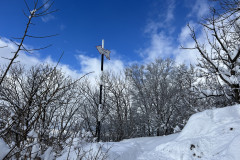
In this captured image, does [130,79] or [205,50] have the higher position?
[130,79]

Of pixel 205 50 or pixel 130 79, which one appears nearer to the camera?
pixel 205 50

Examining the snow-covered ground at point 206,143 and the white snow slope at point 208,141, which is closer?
the snow-covered ground at point 206,143

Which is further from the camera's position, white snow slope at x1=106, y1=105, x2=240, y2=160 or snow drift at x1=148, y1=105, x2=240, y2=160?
white snow slope at x1=106, y1=105, x2=240, y2=160

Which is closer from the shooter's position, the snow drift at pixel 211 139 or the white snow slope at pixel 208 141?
the snow drift at pixel 211 139

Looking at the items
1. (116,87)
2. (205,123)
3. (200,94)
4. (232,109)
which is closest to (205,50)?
(200,94)

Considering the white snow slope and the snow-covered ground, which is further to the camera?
the white snow slope

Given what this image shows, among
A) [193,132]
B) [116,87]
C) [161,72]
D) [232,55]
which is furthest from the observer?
[161,72]

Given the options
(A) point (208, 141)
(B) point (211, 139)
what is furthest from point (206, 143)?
(B) point (211, 139)

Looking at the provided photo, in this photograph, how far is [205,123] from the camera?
17.5 ft

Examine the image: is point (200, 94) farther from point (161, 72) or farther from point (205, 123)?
point (161, 72)

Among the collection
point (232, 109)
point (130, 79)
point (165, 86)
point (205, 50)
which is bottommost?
point (232, 109)

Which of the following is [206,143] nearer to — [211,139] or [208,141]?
[208,141]

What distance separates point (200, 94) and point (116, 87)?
894 cm

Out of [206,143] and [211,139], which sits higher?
[211,139]
